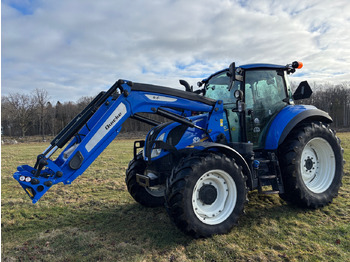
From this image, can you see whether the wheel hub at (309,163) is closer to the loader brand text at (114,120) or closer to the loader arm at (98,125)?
the loader arm at (98,125)

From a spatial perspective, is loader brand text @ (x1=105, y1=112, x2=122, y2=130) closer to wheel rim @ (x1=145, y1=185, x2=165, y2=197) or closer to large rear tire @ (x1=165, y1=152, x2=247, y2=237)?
large rear tire @ (x1=165, y1=152, x2=247, y2=237)

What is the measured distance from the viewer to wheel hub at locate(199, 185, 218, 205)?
3.86 metres

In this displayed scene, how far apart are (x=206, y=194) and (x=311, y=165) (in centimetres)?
257

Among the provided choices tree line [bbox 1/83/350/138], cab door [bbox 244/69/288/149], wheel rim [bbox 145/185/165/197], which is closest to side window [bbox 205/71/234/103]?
cab door [bbox 244/69/288/149]

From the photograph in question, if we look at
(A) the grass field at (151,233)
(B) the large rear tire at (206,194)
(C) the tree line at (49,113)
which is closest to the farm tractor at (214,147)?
(B) the large rear tire at (206,194)

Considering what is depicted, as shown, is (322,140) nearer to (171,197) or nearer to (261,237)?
(261,237)

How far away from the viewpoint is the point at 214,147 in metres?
3.96

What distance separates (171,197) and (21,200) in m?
4.12

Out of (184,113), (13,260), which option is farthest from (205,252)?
(184,113)

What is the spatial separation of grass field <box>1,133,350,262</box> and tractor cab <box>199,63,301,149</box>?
4.87 feet

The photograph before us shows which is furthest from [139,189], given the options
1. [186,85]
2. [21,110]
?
[21,110]

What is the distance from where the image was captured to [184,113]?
17.7 ft

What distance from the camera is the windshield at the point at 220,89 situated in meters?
4.84

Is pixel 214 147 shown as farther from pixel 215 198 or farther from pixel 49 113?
pixel 49 113
